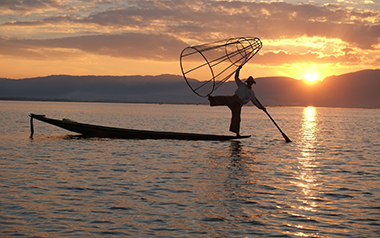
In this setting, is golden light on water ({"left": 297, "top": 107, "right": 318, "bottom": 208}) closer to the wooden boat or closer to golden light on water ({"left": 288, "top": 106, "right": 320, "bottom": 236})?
golden light on water ({"left": 288, "top": 106, "right": 320, "bottom": 236})

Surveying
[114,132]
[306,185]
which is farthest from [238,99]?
[306,185]

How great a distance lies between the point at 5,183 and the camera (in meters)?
16.4

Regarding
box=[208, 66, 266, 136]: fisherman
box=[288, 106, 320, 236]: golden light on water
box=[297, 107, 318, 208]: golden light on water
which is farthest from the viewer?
box=[208, 66, 266, 136]: fisherman

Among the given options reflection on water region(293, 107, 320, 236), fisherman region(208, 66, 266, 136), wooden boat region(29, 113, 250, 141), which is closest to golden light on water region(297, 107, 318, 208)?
reflection on water region(293, 107, 320, 236)

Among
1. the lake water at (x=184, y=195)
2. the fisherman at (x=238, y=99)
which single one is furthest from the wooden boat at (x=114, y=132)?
the lake water at (x=184, y=195)

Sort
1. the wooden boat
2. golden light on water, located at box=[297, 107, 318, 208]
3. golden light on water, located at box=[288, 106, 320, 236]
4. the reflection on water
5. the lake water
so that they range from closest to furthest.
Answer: the lake water, golden light on water, located at box=[288, 106, 320, 236], the reflection on water, golden light on water, located at box=[297, 107, 318, 208], the wooden boat

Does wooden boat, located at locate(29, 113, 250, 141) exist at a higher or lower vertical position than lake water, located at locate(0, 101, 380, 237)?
higher

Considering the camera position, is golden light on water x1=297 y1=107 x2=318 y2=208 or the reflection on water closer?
the reflection on water

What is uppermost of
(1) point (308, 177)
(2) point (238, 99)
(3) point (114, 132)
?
(2) point (238, 99)

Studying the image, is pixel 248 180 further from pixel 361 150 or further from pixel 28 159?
pixel 361 150

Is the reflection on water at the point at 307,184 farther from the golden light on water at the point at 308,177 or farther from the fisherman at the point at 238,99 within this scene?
the fisherman at the point at 238,99

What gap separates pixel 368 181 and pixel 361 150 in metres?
15.2

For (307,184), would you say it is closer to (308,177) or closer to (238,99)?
(308,177)

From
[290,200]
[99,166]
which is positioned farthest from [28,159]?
[290,200]
